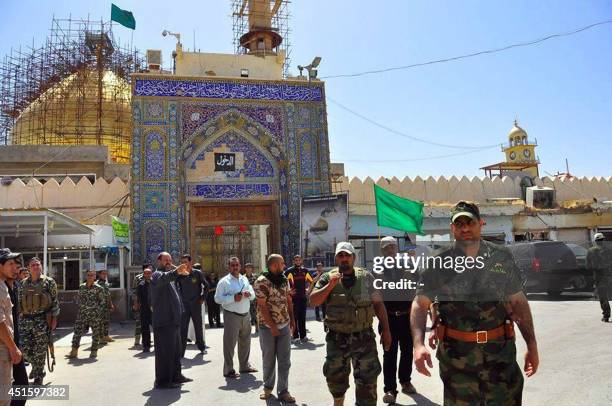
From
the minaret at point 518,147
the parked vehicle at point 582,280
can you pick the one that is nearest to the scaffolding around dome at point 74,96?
the parked vehicle at point 582,280

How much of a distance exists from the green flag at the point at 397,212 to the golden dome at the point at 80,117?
16.4 meters

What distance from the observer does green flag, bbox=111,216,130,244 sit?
13.7 m

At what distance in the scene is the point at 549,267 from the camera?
530 inches

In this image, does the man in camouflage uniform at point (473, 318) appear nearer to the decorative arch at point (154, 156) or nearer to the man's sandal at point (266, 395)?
the man's sandal at point (266, 395)

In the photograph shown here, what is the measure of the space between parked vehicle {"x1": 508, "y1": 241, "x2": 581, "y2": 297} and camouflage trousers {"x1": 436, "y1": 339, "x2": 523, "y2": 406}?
1117 centimetres

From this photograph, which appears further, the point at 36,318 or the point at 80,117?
the point at 80,117

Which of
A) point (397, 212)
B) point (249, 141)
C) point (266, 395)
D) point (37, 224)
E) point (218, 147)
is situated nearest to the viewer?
point (266, 395)

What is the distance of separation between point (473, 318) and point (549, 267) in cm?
1170

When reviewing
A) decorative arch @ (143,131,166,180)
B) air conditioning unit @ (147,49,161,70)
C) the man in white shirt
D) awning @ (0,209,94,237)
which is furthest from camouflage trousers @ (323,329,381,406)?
air conditioning unit @ (147,49,161,70)

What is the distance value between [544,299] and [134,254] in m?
11.8

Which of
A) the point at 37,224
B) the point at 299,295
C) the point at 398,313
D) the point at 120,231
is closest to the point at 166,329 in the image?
the point at 398,313

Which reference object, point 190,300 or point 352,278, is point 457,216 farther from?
point 190,300

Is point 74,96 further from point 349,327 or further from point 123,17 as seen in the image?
point 349,327

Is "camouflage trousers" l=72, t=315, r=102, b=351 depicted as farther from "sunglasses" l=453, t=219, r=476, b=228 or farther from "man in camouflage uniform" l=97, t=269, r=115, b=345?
"sunglasses" l=453, t=219, r=476, b=228
